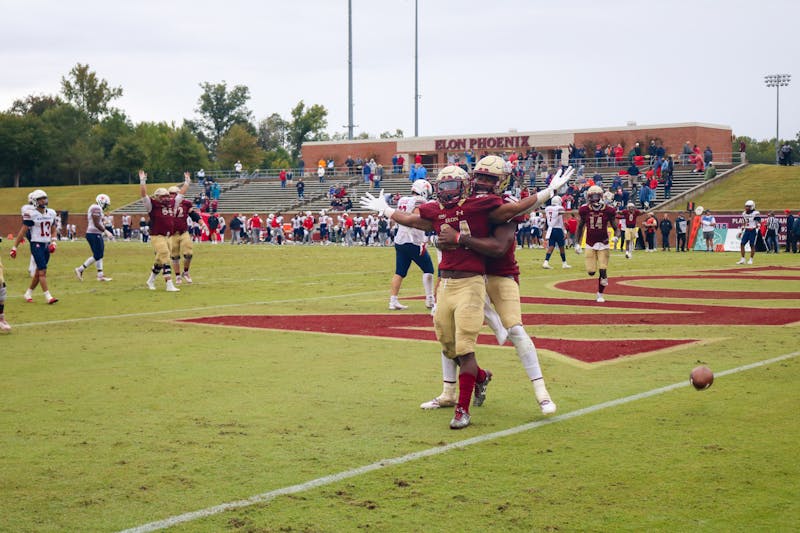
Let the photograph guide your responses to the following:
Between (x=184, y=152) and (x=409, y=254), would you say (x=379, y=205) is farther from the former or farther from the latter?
(x=184, y=152)

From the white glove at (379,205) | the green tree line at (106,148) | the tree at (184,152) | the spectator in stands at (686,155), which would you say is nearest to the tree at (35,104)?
the green tree line at (106,148)

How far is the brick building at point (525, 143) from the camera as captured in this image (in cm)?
6031

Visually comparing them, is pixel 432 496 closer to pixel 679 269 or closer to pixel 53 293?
pixel 53 293

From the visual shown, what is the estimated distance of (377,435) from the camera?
7.22 metres

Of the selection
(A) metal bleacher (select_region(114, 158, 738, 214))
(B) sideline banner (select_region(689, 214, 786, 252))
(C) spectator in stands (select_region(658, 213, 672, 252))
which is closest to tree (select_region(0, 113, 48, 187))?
(A) metal bleacher (select_region(114, 158, 738, 214))

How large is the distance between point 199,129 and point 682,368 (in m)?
121

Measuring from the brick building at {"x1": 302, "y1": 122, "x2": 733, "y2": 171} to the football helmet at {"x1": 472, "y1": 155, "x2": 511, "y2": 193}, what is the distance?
177ft

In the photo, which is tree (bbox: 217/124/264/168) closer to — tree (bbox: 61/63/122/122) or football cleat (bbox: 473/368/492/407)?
tree (bbox: 61/63/122/122)

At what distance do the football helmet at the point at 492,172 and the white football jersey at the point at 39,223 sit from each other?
37.4ft

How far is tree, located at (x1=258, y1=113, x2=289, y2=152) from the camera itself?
130000mm

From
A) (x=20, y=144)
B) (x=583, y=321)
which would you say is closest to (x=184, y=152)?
(x=20, y=144)

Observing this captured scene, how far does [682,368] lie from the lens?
998 centimetres

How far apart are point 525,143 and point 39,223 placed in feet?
167

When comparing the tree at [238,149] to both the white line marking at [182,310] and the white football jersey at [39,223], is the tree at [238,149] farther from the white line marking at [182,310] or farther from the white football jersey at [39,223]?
the white football jersey at [39,223]
